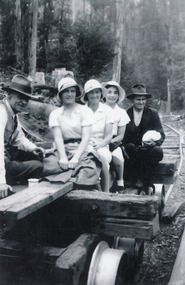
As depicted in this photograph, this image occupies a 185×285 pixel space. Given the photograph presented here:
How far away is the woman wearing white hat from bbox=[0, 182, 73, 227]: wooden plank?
75cm

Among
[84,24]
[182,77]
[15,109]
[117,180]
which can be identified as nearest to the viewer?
[15,109]

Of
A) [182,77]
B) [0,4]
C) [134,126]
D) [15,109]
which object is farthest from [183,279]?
[182,77]

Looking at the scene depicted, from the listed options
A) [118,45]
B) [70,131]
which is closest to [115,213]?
[70,131]

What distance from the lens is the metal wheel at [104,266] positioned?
3107 millimetres

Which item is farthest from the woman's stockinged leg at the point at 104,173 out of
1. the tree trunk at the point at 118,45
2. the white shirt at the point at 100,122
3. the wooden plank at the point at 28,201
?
the tree trunk at the point at 118,45

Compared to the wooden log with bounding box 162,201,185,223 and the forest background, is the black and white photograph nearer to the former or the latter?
the wooden log with bounding box 162,201,185,223

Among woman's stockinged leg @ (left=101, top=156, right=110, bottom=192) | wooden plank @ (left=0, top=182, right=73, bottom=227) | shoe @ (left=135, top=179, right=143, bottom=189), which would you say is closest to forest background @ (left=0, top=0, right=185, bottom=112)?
shoe @ (left=135, top=179, right=143, bottom=189)

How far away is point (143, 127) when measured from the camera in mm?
5898

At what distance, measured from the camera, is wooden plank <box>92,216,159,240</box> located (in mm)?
3293

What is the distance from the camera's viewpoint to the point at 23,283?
122 inches

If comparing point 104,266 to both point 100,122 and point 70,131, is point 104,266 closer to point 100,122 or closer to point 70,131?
point 70,131

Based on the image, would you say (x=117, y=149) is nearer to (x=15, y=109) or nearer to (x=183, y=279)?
(x=15, y=109)

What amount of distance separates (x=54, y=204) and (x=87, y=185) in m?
0.43

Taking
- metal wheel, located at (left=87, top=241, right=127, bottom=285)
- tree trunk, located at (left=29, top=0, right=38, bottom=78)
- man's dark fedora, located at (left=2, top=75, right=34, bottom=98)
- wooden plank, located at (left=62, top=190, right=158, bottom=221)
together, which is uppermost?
tree trunk, located at (left=29, top=0, right=38, bottom=78)
